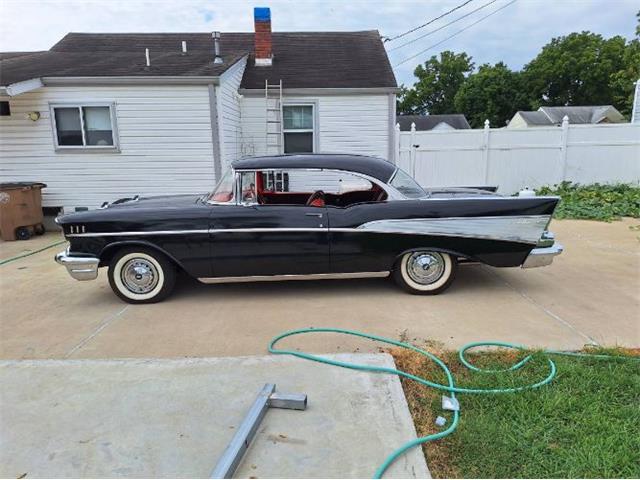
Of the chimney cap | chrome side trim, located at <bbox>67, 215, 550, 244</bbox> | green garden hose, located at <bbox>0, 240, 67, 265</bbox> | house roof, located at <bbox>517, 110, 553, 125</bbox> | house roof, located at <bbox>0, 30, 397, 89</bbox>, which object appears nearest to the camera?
chrome side trim, located at <bbox>67, 215, 550, 244</bbox>

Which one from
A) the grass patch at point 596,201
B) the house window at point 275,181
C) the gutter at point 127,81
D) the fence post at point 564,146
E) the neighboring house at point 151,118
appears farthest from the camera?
the fence post at point 564,146

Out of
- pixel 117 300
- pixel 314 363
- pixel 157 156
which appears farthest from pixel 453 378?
pixel 157 156

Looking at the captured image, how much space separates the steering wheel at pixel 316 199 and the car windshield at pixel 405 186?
816 millimetres

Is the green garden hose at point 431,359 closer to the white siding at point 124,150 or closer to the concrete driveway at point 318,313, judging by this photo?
the concrete driveway at point 318,313

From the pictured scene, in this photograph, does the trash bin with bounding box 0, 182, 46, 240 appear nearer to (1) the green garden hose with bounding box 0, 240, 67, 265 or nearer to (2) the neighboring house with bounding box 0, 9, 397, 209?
(2) the neighboring house with bounding box 0, 9, 397, 209

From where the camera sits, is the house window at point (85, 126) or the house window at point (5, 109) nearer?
the house window at point (5, 109)

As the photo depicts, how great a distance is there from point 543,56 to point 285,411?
213 ft

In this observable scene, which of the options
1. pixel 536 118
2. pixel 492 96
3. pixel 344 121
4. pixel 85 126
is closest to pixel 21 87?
pixel 85 126

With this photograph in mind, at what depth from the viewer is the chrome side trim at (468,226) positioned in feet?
15.3

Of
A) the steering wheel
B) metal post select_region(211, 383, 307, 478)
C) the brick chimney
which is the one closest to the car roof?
the steering wheel

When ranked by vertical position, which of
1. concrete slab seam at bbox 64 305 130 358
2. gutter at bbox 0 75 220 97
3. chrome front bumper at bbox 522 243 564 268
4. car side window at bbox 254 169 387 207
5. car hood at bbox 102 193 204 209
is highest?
gutter at bbox 0 75 220 97

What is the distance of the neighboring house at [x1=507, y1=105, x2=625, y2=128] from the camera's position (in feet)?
140

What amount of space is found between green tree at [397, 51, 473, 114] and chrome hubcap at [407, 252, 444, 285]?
6227 cm

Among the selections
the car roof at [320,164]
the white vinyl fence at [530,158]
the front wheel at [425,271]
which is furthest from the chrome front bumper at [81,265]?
the white vinyl fence at [530,158]
